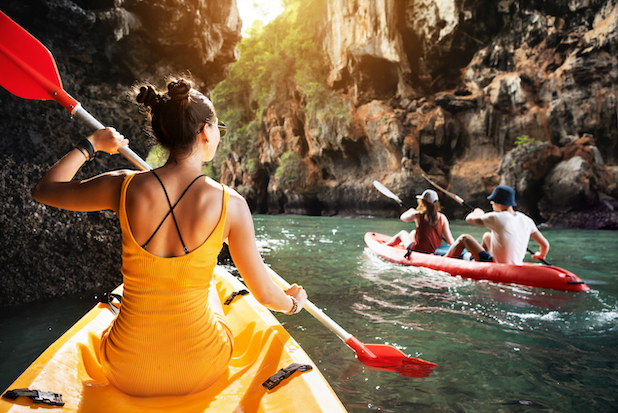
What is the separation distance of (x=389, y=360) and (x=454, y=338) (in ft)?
2.43

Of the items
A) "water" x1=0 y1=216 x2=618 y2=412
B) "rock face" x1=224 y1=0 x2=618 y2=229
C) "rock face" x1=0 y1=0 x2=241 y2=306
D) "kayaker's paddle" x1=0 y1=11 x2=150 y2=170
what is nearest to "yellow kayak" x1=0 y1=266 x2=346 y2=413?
"water" x1=0 y1=216 x2=618 y2=412

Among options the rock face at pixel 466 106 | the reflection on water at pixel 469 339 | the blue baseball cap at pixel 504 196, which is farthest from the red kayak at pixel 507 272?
the rock face at pixel 466 106

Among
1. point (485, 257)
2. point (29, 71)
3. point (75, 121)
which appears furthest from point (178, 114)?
A: point (485, 257)

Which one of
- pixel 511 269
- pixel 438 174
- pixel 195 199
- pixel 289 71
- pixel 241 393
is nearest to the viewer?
pixel 195 199

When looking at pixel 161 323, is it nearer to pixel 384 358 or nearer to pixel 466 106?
pixel 384 358

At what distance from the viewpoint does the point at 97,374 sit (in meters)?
1.36

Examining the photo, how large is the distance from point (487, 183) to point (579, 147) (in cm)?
353

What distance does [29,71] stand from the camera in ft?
5.83

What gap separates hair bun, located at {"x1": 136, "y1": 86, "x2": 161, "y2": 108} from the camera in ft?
3.89

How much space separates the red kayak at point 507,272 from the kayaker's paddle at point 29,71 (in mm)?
4015

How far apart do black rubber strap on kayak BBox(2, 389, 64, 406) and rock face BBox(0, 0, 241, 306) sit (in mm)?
2548

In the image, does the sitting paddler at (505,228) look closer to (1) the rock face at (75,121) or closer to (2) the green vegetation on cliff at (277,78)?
(1) the rock face at (75,121)

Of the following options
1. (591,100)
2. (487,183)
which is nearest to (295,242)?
(487,183)

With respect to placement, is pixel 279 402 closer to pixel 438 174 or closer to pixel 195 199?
pixel 195 199
